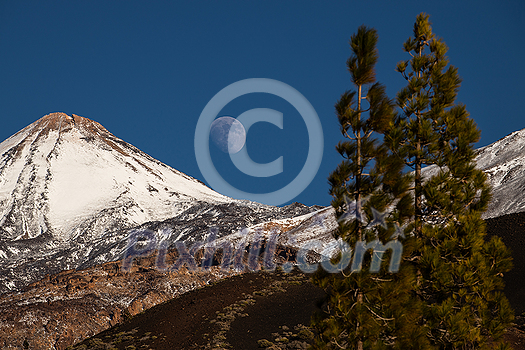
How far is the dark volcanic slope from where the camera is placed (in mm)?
15344

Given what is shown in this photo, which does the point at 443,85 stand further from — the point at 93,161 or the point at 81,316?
the point at 93,161

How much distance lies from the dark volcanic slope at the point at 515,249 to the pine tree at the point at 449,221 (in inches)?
133

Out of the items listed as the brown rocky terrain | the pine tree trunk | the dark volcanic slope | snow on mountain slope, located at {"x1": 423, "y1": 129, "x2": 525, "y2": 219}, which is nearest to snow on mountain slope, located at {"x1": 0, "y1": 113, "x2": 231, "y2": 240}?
snow on mountain slope, located at {"x1": 423, "y1": 129, "x2": 525, "y2": 219}

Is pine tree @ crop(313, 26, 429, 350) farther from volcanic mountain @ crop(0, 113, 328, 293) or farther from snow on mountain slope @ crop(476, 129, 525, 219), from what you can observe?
volcanic mountain @ crop(0, 113, 328, 293)

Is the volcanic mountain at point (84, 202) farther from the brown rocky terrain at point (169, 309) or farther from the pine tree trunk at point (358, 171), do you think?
the pine tree trunk at point (358, 171)

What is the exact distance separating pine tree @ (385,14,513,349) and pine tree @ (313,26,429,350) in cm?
138

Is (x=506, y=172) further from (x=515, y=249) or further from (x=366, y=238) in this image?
(x=366, y=238)

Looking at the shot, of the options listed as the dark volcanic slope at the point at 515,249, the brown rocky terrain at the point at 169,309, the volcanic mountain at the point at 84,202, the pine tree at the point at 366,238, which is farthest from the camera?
the volcanic mountain at the point at 84,202

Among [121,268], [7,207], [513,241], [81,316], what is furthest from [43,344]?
[7,207]

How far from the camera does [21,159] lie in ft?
317

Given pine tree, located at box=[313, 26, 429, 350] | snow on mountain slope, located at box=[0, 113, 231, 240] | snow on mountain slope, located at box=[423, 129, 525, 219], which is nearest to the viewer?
pine tree, located at box=[313, 26, 429, 350]

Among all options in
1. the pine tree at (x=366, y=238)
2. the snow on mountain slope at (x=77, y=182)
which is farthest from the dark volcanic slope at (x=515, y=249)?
the snow on mountain slope at (x=77, y=182)

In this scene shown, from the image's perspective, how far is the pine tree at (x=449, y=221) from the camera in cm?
934

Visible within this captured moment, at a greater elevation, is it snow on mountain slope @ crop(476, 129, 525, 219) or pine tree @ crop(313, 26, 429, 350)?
snow on mountain slope @ crop(476, 129, 525, 219)
